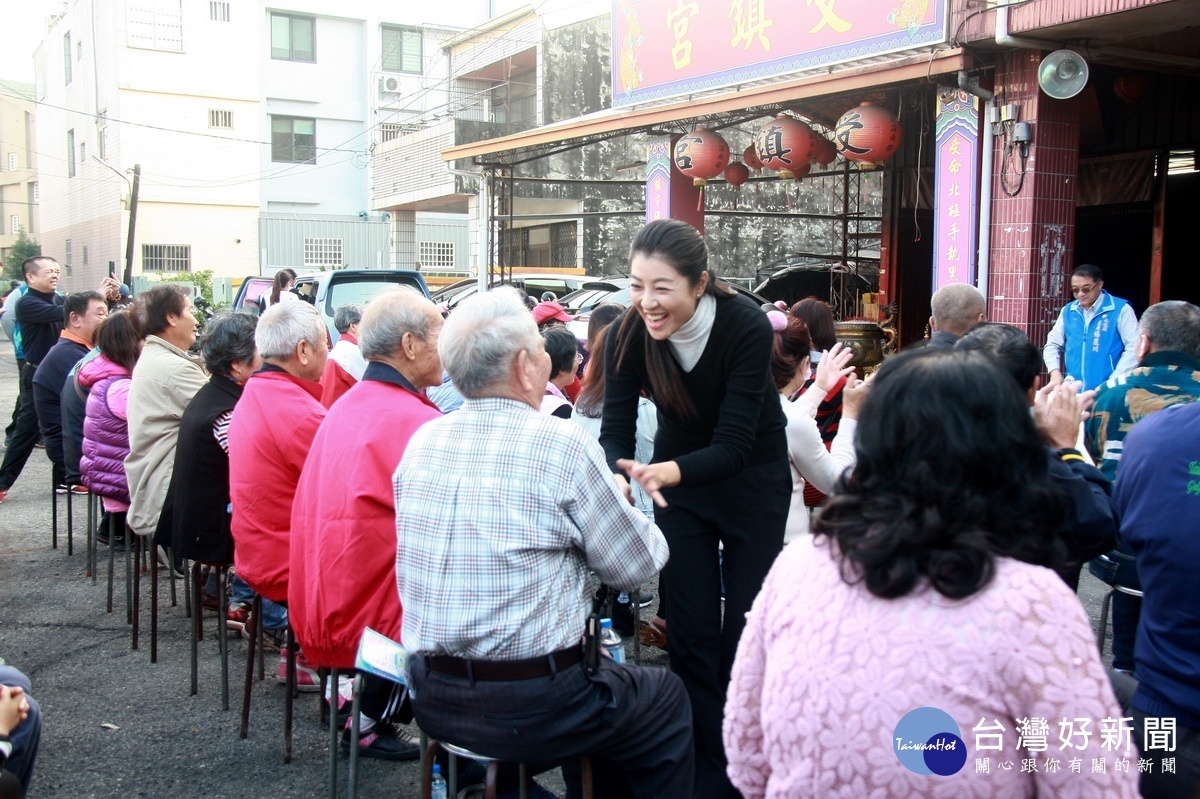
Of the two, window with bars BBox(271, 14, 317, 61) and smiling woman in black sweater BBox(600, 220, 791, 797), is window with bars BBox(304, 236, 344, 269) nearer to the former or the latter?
window with bars BBox(271, 14, 317, 61)

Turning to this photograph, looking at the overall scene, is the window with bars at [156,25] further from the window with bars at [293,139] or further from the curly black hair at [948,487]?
the curly black hair at [948,487]

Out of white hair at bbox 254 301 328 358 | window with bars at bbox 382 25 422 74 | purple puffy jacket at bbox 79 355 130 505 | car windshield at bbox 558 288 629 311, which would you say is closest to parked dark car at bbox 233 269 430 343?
car windshield at bbox 558 288 629 311

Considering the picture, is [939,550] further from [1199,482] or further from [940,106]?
[940,106]

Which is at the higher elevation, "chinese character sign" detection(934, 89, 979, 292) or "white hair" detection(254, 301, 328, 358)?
"chinese character sign" detection(934, 89, 979, 292)

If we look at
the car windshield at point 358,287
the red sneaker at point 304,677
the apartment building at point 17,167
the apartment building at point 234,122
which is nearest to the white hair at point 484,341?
the red sneaker at point 304,677

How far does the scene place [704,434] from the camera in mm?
2975

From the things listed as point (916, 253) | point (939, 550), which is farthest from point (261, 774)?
point (916, 253)

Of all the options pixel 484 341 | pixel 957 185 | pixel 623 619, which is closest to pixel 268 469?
pixel 484 341

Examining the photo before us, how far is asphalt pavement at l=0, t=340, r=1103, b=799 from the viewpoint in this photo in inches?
131

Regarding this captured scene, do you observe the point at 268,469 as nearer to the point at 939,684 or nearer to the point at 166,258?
the point at 939,684

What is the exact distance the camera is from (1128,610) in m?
3.14

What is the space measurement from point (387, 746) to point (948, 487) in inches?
106

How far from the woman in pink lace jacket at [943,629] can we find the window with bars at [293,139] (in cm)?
2930

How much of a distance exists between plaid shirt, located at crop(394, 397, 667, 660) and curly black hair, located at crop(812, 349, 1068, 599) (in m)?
0.79
